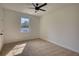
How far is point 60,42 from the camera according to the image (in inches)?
181

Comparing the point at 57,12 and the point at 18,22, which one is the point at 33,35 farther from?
the point at 57,12

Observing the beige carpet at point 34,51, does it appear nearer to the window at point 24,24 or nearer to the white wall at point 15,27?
the white wall at point 15,27

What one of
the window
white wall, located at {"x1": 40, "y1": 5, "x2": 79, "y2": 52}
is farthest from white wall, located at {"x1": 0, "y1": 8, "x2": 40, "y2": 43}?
white wall, located at {"x1": 40, "y1": 5, "x2": 79, "y2": 52}

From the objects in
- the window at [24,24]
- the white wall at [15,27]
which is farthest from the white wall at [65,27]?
the window at [24,24]

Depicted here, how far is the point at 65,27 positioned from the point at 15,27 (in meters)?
3.30

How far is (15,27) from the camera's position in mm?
5895

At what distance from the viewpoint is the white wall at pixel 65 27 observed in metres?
3.64

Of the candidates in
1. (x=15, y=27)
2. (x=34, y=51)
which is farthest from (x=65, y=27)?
(x=15, y=27)

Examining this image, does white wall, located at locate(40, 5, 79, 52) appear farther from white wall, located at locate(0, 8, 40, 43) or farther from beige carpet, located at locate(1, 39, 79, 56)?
white wall, located at locate(0, 8, 40, 43)

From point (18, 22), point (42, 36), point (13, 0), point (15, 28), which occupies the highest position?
point (13, 0)

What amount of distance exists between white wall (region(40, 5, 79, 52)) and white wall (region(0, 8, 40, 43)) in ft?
5.64

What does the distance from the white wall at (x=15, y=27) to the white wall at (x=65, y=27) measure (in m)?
1.72

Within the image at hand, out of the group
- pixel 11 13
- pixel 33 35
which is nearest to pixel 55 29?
pixel 33 35

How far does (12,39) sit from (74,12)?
3.96m
